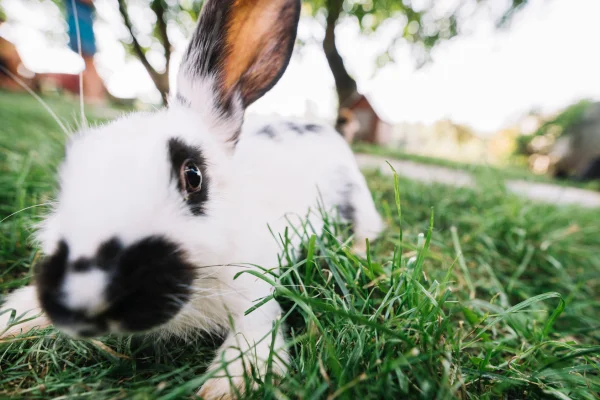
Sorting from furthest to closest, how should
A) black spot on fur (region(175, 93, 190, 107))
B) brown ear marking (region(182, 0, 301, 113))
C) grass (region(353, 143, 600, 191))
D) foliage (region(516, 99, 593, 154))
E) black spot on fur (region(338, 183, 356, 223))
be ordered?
foliage (region(516, 99, 593, 154))
grass (region(353, 143, 600, 191))
black spot on fur (region(338, 183, 356, 223))
black spot on fur (region(175, 93, 190, 107))
brown ear marking (region(182, 0, 301, 113))

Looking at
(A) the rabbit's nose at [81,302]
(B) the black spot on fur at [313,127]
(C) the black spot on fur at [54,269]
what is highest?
(B) the black spot on fur at [313,127]

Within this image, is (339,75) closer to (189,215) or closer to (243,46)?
(243,46)

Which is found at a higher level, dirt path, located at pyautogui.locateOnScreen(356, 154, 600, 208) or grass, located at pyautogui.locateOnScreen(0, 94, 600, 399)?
grass, located at pyautogui.locateOnScreen(0, 94, 600, 399)

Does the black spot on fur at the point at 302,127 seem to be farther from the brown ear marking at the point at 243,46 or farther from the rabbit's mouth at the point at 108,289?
the rabbit's mouth at the point at 108,289

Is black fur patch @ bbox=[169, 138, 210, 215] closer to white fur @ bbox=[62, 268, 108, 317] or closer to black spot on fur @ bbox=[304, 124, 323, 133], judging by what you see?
white fur @ bbox=[62, 268, 108, 317]

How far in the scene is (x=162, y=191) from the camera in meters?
0.92

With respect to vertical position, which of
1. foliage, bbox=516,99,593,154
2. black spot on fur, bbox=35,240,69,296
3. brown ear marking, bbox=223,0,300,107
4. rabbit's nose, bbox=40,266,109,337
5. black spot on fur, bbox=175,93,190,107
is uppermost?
brown ear marking, bbox=223,0,300,107

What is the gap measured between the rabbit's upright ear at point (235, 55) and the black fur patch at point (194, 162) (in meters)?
0.35

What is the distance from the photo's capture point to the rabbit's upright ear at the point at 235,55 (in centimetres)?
131

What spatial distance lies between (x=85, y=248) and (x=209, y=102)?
0.82 m

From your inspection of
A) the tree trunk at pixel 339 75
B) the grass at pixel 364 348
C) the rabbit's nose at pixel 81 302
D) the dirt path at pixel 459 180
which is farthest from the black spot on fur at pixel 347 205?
the tree trunk at pixel 339 75

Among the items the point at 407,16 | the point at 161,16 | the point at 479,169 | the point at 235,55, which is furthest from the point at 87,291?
the point at 407,16

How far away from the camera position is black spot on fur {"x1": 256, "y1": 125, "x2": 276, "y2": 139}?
2.05 metres

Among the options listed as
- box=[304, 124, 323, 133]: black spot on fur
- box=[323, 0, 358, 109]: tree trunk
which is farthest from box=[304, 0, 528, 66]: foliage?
box=[304, 124, 323, 133]: black spot on fur
